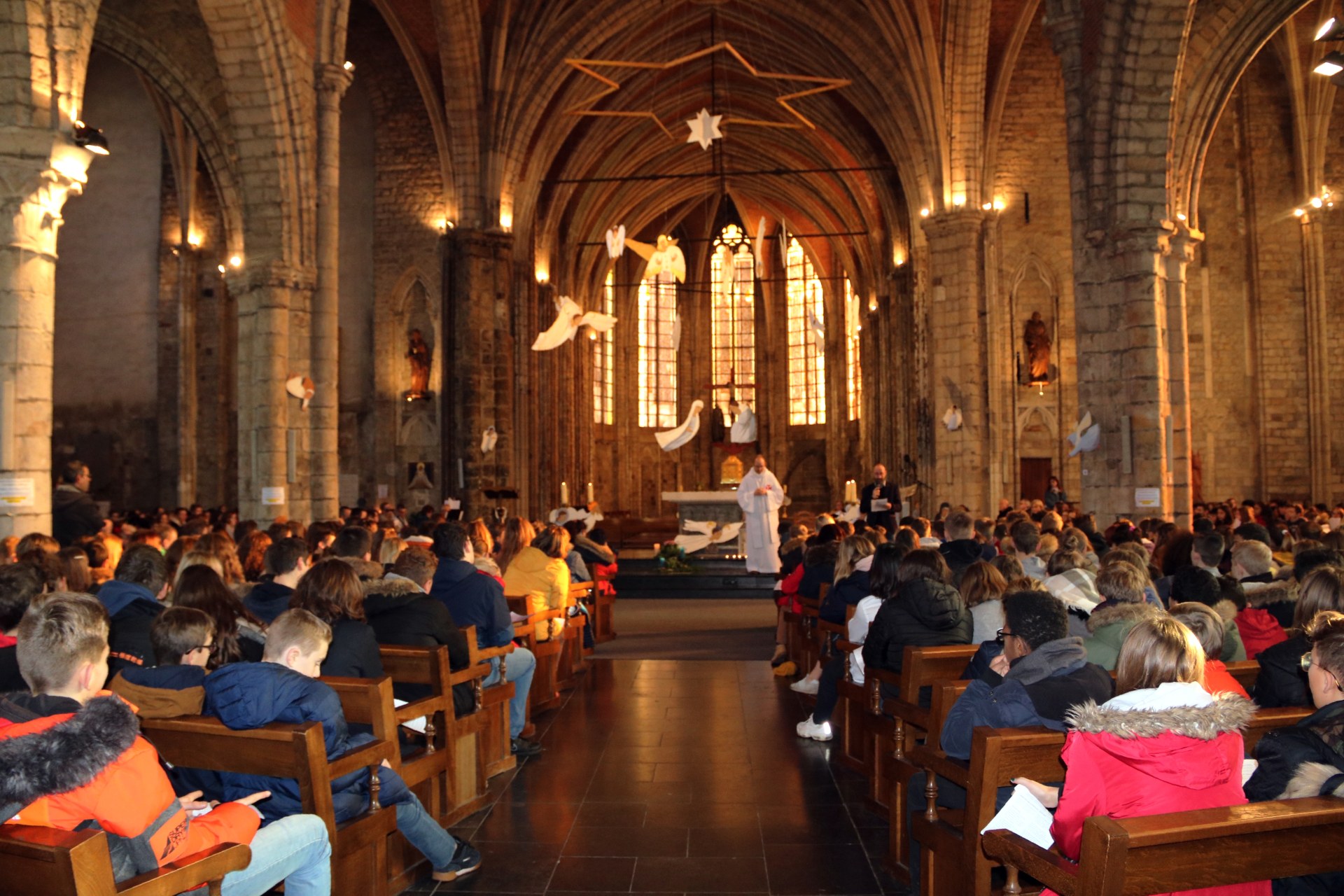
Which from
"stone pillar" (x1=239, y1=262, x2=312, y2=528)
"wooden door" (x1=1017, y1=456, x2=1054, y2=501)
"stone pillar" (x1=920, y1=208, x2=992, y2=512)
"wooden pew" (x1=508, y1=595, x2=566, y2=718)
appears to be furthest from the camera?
"wooden door" (x1=1017, y1=456, x2=1054, y2=501)

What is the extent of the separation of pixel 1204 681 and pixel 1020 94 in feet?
64.6

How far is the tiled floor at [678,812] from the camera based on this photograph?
4770 millimetres

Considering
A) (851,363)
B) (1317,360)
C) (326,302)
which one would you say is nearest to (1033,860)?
(326,302)

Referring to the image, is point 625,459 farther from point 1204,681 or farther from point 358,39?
point 1204,681

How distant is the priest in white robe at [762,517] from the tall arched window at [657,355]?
25624 mm

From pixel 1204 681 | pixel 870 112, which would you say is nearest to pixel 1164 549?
pixel 1204 681

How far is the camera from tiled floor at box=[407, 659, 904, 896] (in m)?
4.77

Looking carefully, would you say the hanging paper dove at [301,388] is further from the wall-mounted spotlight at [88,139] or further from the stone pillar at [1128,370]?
the stone pillar at [1128,370]

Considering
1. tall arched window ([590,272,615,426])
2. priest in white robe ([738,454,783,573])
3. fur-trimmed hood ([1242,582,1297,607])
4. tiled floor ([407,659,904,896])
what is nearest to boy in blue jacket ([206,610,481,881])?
tiled floor ([407,659,904,896])

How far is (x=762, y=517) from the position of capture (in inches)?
652

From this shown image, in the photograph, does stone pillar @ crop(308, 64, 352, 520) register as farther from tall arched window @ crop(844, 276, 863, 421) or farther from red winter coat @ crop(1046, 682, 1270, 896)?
tall arched window @ crop(844, 276, 863, 421)

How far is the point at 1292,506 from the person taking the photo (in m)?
15.6

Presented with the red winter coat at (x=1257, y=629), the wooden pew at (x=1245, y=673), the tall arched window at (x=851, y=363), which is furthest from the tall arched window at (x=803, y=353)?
the wooden pew at (x=1245, y=673)

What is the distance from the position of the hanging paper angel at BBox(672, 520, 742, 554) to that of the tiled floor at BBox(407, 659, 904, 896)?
32.8ft
